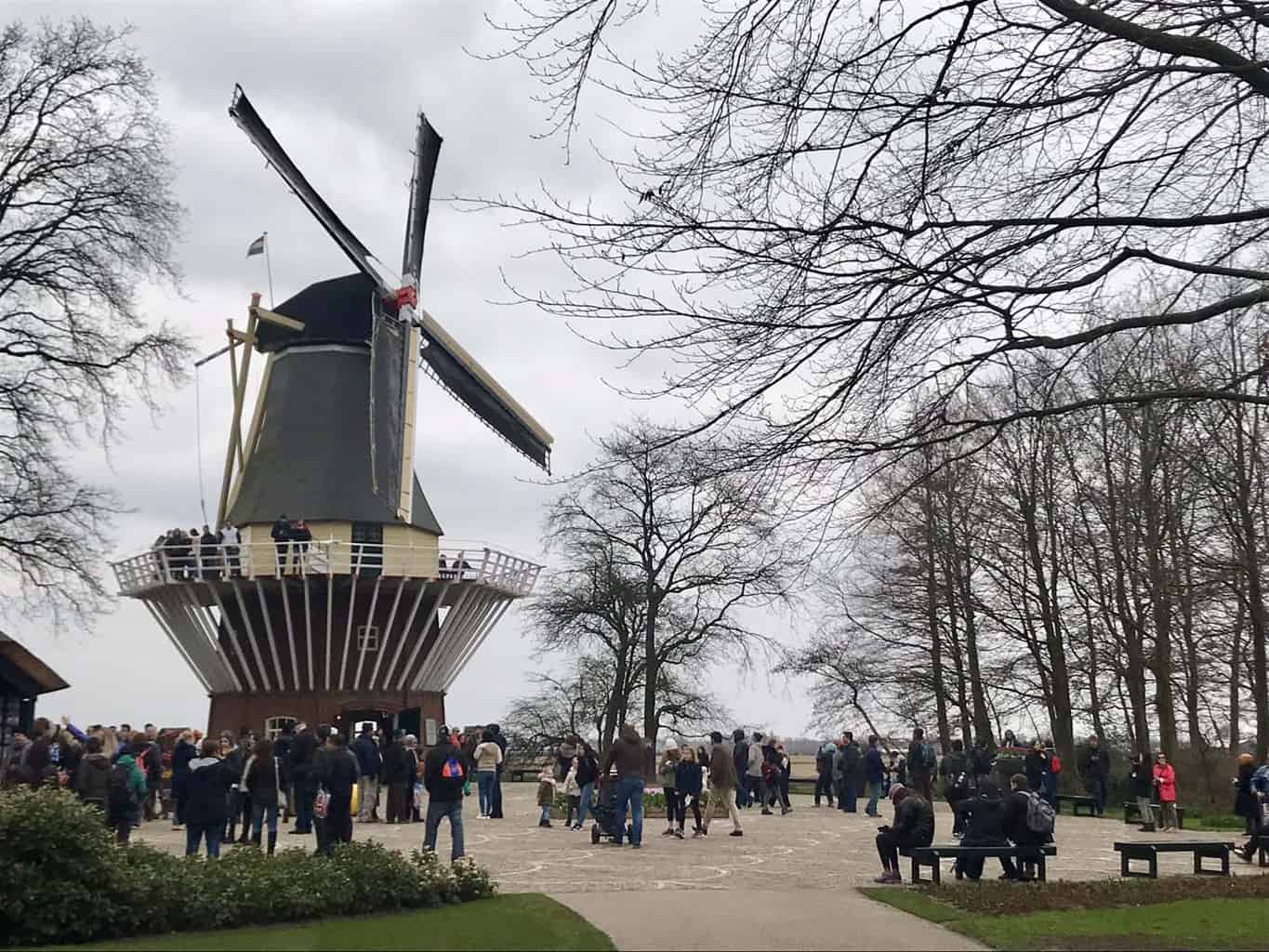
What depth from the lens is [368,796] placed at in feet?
78.6

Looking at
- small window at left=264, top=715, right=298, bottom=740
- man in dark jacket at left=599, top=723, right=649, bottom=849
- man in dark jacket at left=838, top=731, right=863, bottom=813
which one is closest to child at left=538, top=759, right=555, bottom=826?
man in dark jacket at left=599, top=723, right=649, bottom=849

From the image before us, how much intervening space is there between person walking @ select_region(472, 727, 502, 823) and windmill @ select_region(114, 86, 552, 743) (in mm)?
12017

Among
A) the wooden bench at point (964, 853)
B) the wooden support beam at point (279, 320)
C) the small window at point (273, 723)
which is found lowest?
the wooden bench at point (964, 853)

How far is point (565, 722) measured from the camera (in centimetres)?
4812

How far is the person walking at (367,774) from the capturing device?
74.2ft

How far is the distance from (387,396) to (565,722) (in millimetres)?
14770

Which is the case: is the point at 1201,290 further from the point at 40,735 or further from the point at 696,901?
the point at 40,735

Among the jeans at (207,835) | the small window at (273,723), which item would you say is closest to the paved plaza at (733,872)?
the jeans at (207,835)

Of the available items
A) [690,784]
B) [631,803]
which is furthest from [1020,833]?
[690,784]

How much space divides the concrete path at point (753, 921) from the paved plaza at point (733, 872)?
14 mm

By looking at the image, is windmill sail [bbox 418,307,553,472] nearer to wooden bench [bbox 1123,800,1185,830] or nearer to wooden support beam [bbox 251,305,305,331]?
wooden support beam [bbox 251,305,305,331]

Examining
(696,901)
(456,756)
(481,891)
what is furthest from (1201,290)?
(456,756)

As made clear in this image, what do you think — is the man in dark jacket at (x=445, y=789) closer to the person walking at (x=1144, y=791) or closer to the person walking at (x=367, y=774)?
the person walking at (x=367, y=774)

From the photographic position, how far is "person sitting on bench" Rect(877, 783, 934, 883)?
1492 centimetres
